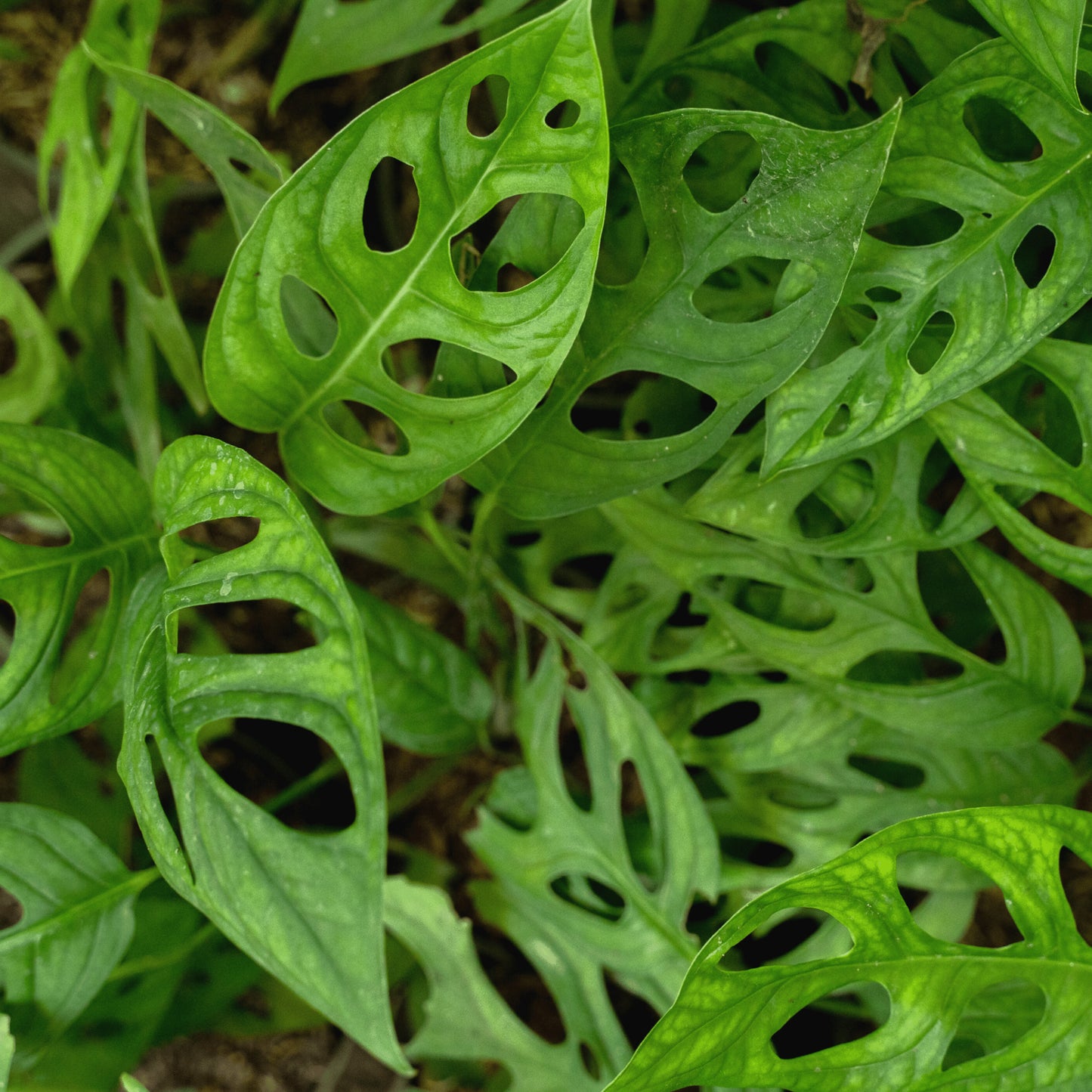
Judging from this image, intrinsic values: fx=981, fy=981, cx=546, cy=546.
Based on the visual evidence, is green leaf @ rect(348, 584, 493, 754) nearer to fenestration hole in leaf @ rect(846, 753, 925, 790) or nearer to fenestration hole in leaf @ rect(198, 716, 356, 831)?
fenestration hole in leaf @ rect(198, 716, 356, 831)

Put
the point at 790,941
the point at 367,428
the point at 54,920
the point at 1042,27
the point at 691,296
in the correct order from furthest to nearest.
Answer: the point at 367,428
the point at 790,941
the point at 54,920
the point at 691,296
the point at 1042,27

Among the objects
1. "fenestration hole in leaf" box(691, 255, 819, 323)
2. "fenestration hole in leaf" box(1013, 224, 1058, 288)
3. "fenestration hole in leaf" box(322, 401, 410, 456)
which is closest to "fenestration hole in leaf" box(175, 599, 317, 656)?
"fenestration hole in leaf" box(322, 401, 410, 456)

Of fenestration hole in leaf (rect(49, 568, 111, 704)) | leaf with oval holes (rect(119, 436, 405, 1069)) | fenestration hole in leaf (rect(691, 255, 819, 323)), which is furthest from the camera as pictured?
fenestration hole in leaf (rect(49, 568, 111, 704))

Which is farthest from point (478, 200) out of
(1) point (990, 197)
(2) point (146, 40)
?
(2) point (146, 40)

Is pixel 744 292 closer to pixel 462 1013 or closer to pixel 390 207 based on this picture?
pixel 390 207

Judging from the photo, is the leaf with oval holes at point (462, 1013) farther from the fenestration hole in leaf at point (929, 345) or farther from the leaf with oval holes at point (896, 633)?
the fenestration hole in leaf at point (929, 345)

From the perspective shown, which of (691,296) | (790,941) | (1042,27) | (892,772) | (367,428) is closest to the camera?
(1042,27)

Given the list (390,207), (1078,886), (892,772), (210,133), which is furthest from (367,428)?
(1078,886)
